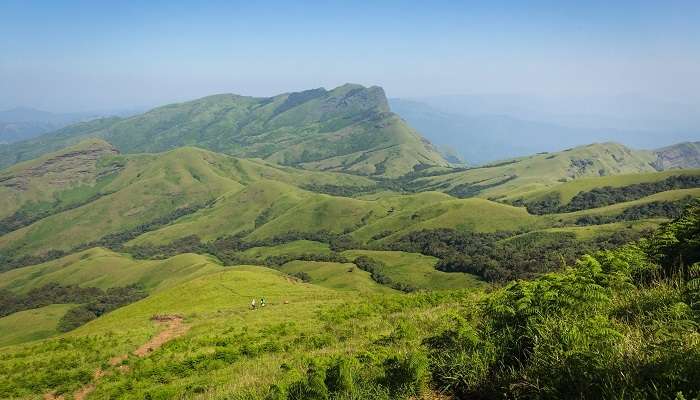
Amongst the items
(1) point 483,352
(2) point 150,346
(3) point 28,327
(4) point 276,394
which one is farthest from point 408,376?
(3) point 28,327

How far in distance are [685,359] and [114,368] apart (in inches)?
1288

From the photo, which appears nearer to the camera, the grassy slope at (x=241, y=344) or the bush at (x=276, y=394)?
the bush at (x=276, y=394)

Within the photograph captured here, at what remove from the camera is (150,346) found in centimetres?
3425

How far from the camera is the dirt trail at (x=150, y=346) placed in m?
27.1

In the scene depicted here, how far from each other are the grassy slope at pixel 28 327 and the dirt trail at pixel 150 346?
530 ft

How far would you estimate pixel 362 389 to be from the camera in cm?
1094

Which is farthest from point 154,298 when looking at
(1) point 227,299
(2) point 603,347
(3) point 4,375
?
(2) point 603,347

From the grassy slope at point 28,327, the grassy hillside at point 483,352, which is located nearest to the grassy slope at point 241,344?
the grassy hillside at point 483,352

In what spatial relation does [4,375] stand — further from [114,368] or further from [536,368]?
[536,368]

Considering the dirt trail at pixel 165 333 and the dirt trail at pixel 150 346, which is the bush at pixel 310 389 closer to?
the dirt trail at pixel 150 346

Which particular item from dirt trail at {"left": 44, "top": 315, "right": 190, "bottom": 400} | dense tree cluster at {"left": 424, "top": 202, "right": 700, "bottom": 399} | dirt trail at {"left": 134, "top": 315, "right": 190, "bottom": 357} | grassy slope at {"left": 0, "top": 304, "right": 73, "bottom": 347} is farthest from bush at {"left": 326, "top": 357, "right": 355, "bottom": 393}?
grassy slope at {"left": 0, "top": 304, "right": 73, "bottom": 347}

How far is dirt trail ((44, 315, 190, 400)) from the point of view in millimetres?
27067

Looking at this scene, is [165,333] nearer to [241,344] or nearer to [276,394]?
[241,344]

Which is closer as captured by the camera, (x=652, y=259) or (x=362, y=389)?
(x=362, y=389)
